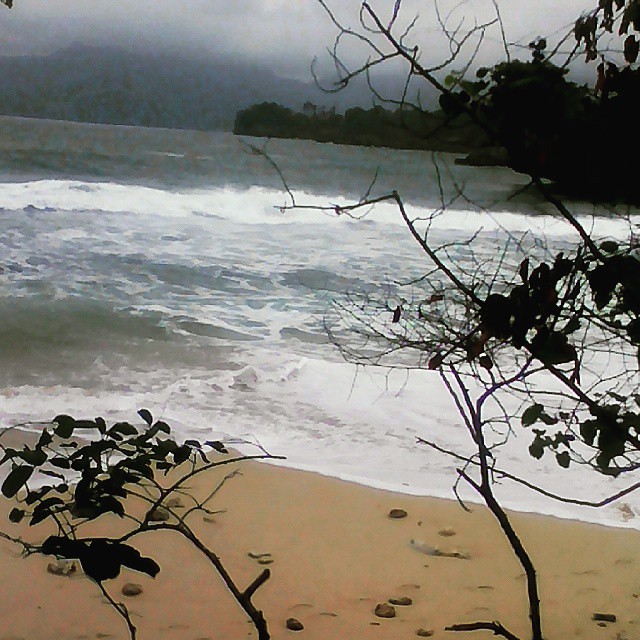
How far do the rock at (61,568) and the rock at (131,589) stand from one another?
0.08 meters

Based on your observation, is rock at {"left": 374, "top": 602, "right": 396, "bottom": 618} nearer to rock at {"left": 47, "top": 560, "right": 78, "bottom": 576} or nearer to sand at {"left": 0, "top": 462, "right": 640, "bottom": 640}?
sand at {"left": 0, "top": 462, "right": 640, "bottom": 640}

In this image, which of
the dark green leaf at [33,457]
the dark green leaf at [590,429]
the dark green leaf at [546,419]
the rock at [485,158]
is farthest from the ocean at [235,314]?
the dark green leaf at [33,457]

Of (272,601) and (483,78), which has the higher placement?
(483,78)

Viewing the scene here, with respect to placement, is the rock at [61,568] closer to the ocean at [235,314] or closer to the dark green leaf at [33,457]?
the ocean at [235,314]

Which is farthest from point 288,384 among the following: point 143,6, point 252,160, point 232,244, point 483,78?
point 483,78

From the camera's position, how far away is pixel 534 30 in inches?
47.1

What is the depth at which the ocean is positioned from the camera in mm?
1494

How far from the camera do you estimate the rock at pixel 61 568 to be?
1.21 m

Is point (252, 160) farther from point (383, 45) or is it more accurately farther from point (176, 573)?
point (176, 573)

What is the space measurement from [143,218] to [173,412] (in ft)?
2.69

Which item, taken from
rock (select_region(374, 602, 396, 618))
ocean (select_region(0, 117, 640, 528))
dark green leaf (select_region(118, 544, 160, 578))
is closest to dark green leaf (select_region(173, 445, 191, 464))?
dark green leaf (select_region(118, 544, 160, 578))

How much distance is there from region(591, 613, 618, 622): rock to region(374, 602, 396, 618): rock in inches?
11.8

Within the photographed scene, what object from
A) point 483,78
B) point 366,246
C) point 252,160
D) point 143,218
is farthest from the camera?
point 143,218

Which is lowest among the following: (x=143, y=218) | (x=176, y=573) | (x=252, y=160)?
(x=176, y=573)
